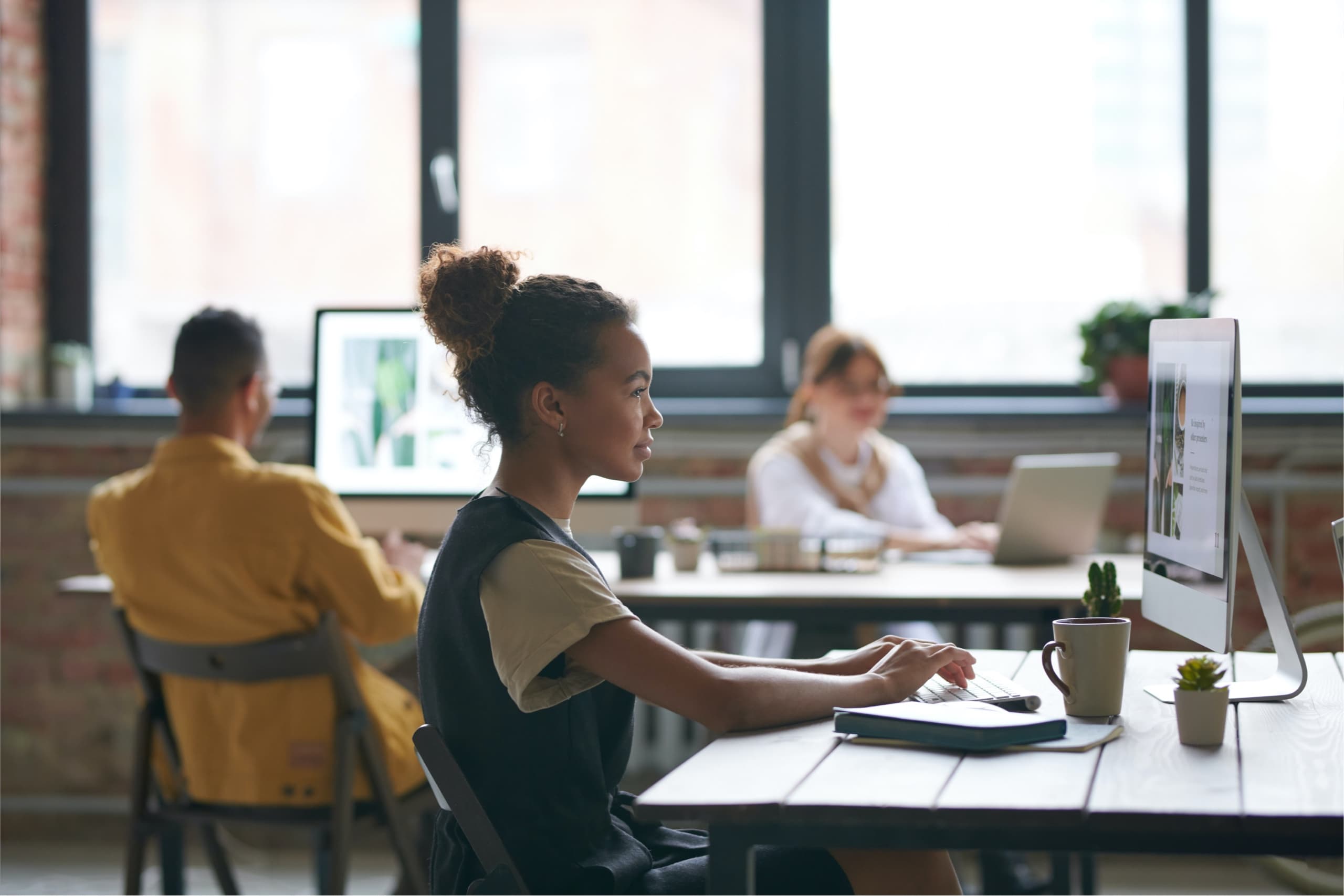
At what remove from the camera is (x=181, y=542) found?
2.28 m

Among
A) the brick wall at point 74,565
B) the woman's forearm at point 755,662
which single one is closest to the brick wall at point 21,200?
the brick wall at point 74,565

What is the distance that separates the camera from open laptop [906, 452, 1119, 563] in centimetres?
288

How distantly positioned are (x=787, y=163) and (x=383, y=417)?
1620 millimetres

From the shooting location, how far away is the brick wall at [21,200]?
400cm

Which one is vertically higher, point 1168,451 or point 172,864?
point 1168,451

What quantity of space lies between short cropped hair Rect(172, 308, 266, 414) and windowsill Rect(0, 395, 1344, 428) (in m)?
1.30

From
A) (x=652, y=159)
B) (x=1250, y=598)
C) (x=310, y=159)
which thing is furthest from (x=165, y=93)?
(x=1250, y=598)

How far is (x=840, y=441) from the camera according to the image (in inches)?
141

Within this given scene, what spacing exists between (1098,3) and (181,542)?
2.98m

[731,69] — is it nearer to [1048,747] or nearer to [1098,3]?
[1098,3]

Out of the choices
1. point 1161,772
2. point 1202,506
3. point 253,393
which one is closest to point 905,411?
point 253,393

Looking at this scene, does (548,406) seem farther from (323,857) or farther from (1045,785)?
(323,857)

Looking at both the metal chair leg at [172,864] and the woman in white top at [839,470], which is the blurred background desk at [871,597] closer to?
the woman in white top at [839,470]

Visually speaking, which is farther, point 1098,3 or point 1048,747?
point 1098,3
